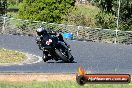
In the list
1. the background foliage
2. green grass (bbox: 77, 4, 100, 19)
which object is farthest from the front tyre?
green grass (bbox: 77, 4, 100, 19)

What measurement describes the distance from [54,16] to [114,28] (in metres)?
6.14

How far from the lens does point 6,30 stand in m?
39.5

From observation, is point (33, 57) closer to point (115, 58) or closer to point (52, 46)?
point (52, 46)

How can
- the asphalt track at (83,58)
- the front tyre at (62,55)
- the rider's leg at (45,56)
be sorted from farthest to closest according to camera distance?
the rider's leg at (45,56) < the front tyre at (62,55) < the asphalt track at (83,58)

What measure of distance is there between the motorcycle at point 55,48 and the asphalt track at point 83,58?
1.19 ft

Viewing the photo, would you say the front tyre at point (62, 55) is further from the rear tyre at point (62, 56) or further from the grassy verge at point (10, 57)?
the grassy verge at point (10, 57)

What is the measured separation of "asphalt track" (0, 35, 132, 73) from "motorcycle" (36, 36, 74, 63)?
1.19 ft

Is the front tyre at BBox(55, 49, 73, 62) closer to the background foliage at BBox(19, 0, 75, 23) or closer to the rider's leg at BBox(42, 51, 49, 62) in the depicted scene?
the rider's leg at BBox(42, 51, 49, 62)

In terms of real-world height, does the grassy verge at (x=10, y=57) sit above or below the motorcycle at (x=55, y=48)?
below

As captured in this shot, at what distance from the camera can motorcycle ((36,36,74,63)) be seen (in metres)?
22.1

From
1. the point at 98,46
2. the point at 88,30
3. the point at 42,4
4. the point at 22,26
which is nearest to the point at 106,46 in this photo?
the point at 98,46

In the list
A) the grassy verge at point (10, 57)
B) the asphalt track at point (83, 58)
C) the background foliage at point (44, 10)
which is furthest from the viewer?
the background foliage at point (44, 10)

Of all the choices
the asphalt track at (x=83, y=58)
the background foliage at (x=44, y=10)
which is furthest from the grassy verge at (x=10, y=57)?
the background foliage at (x=44, y=10)

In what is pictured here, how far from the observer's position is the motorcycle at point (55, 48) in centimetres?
2208
